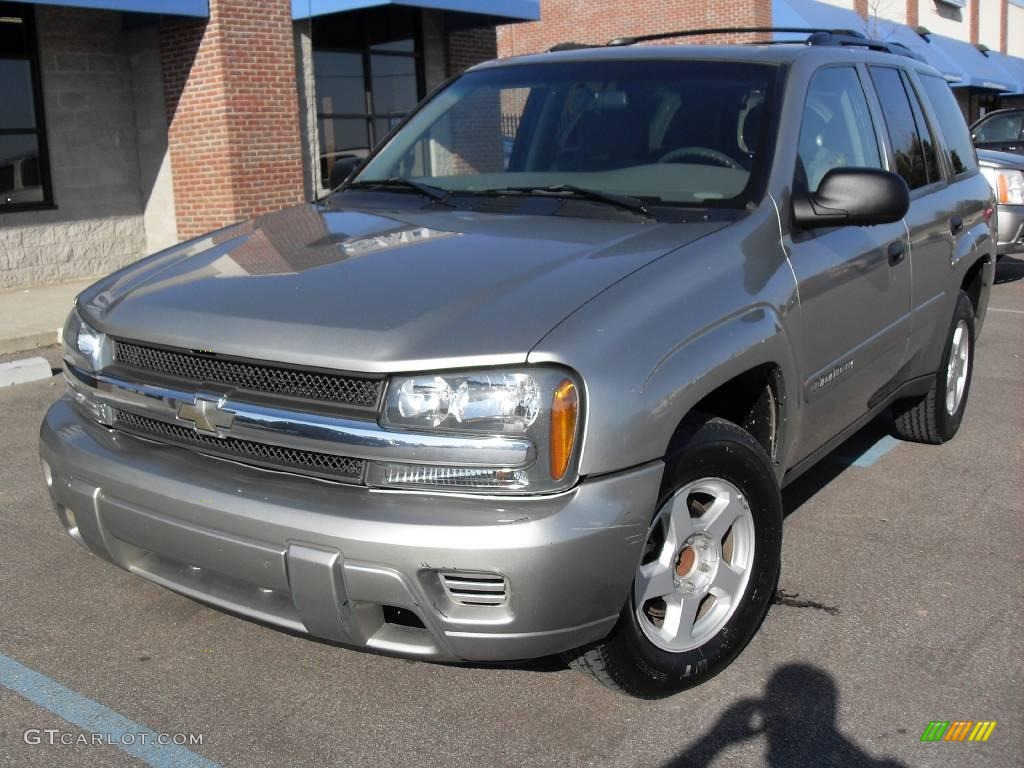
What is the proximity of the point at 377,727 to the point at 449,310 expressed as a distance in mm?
1186

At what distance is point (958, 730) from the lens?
9.99ft

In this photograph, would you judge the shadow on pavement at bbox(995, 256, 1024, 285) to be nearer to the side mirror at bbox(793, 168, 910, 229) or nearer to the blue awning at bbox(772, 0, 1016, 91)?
the side mirror at bbox(793, 168, 910, 229)

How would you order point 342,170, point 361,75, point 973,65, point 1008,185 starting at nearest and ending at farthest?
point 342,170, point 1008,185, point 361,75, point 973,65

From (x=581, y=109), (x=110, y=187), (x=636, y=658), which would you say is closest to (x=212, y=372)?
(x=636, y=658)

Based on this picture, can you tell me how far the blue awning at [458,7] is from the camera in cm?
1336

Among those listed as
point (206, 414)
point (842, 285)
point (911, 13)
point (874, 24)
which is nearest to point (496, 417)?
point (206, 414)

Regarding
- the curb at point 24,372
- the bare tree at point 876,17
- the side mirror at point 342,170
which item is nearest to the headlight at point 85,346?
the side mirror at point 342,170

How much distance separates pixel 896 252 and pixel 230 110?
10070 mm

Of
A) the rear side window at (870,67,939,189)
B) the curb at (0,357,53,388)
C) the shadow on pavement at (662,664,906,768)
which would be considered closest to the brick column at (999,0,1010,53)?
the rear side window at (870,67,939,189)

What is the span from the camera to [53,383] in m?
7.42

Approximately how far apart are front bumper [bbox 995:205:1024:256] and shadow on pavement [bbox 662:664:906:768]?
8939 millimetres

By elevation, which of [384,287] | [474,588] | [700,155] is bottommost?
[474,588]

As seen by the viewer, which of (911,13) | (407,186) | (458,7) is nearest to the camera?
(407,186)

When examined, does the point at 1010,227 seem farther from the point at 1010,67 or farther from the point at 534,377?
the point at 1010,67
